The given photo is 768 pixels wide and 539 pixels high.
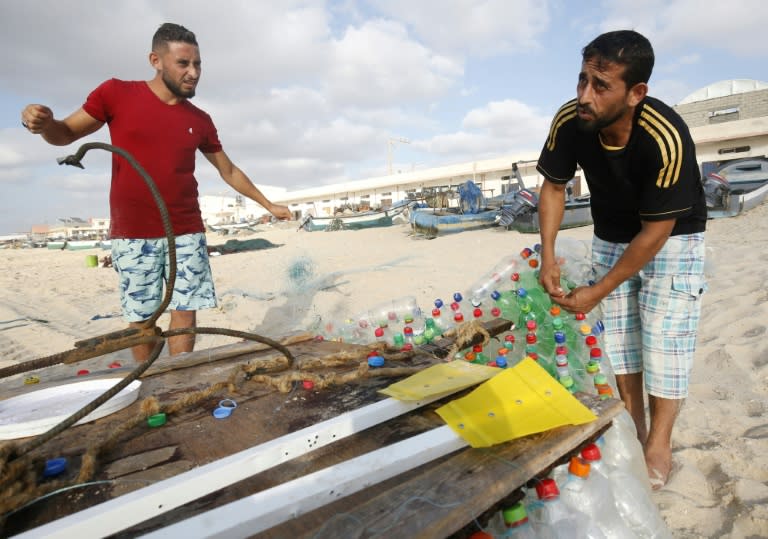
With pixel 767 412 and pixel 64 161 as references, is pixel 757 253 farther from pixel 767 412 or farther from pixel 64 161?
pixel 64 161

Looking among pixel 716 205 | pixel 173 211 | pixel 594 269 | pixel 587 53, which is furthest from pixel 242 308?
pixel 716 205

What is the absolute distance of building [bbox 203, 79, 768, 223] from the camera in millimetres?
22656

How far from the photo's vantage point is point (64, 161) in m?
1.48

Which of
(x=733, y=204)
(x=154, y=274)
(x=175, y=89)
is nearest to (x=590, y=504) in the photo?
(x=154, y=274)

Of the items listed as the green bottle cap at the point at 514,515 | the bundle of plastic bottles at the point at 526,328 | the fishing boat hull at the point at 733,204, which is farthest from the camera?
the fishing boat hull at the point at 733,204

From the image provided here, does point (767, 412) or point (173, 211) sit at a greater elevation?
point (173, 211)

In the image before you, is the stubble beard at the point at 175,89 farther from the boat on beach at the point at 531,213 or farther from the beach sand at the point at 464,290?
the boat on beach at the point at 531,213

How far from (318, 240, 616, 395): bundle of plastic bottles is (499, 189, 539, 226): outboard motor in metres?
7.55

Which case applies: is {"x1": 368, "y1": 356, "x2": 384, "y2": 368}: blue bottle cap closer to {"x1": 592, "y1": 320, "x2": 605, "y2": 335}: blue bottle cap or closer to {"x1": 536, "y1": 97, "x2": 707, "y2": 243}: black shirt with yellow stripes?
{"x1": 536, "y1": 97, "x2": 707, "y2": 243}: black shirt with yellow stripes

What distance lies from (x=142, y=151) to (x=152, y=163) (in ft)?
0.28

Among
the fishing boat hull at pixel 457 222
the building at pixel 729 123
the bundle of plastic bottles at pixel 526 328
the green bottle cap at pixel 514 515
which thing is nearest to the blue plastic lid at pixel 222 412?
the bundle of plastic bottles at pixel 526 328

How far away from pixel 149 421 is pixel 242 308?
437 cm

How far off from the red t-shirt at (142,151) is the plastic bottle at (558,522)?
2.45 m

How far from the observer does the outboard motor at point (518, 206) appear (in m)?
11.6
